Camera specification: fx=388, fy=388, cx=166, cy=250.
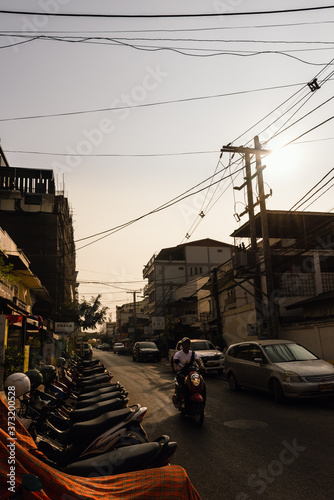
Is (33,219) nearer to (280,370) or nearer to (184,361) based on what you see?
(184,361)

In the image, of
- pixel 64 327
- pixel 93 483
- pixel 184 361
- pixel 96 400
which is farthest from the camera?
pixel 64 327

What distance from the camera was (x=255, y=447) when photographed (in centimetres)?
617

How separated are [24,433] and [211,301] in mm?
36314

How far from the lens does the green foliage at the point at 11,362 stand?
1347 cm

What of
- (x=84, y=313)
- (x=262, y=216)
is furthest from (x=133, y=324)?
(x=262, y=216)

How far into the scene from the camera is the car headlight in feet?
32.5

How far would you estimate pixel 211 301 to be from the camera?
127 feet

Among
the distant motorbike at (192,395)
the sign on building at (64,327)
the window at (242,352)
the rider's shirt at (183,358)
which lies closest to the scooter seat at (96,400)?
the distant motorbike at (192,395)

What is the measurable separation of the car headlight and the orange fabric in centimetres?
813

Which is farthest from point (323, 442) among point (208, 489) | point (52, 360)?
point (52, 360)

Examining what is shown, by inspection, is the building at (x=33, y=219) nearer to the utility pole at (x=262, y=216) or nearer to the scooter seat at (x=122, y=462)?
the utility pole at (x=262, y=216)

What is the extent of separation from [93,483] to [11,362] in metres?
12.4

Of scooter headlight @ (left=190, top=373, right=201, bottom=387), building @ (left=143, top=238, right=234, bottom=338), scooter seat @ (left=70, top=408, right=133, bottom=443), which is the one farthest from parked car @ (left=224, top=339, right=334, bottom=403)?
building @ (left=143, top=238, right=234, bottom=338)

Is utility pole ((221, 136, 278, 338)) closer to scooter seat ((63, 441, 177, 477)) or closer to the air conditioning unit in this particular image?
the air conditioning unit
